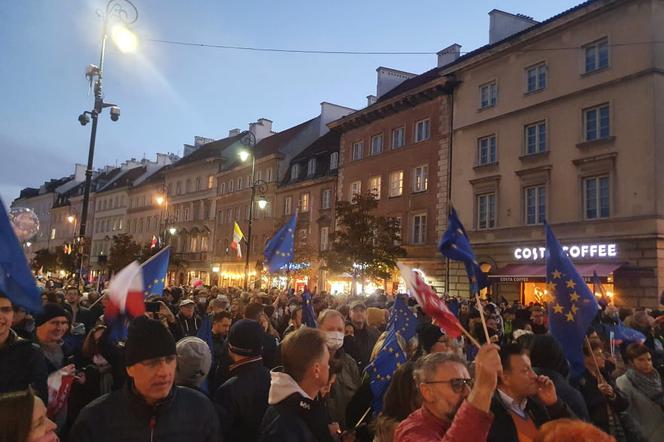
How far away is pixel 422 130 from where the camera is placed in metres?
32.0

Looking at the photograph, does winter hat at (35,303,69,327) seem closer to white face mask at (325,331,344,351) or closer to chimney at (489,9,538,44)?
white face mask at (325,331,344,351)

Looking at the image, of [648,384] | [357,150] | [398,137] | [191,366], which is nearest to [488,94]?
[398,137]

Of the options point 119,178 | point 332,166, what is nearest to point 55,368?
point 332,166

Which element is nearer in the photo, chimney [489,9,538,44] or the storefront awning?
the storefront awning

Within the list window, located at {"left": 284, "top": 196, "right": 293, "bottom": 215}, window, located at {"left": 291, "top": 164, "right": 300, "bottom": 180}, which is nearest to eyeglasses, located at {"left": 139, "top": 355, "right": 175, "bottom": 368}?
window, located at {"left": 284, "top": 196, "right": 293, "bottom": 215}

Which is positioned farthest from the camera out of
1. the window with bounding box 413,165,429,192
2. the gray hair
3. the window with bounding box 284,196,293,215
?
the window with bounding box 284,196,293,215

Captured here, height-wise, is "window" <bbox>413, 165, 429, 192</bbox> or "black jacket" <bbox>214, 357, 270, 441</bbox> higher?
"window" <bbox>413, 165, 429, 192</bbox>

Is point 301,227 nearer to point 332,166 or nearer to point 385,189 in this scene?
point 332,166

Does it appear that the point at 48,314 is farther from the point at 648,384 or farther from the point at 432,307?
the point at 648,384

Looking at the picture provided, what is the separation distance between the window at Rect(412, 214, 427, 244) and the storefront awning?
5.97m

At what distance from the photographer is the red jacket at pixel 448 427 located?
2.50 meters

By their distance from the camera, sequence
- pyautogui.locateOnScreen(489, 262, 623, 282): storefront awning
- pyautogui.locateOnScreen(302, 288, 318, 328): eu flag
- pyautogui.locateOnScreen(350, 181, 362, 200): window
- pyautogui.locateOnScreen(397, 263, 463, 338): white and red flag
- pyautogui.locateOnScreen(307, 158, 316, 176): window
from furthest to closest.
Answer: pyautogui.locateOnScreen(307, 158, 316, 176): window, pyautogui.locateOnScreen(350, 181, 362, 200): window, pyautogui.locateOnScreen(489, 262, 623, 282): storefront awning, pyautogui.locateOnScreen(302, 288, 318, 328): eu flag, pyautogui.locateOnScreen(397, 263, 463, 338): white and red flag

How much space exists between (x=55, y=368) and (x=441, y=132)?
27182 mm

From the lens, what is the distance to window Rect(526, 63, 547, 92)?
2545cm
